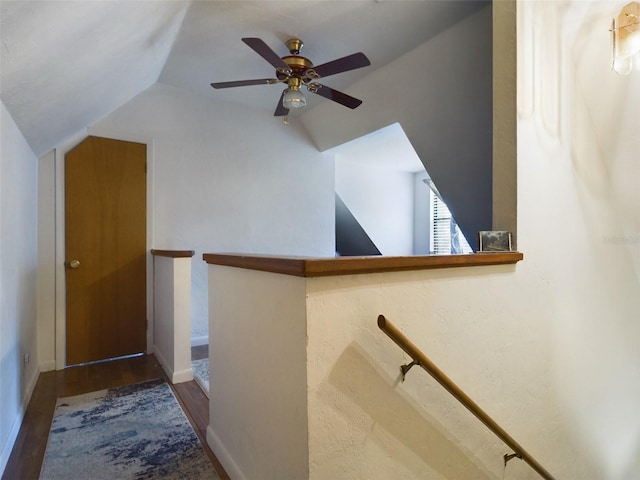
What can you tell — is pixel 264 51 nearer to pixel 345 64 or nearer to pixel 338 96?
pixel 345 64

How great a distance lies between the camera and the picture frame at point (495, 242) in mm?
1682

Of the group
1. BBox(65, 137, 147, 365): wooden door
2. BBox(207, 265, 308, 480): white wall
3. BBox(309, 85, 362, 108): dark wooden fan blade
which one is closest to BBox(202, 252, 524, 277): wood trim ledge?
BBox(207, 265, 308, 480): white wall

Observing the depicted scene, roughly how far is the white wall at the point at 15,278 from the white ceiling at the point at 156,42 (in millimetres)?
200

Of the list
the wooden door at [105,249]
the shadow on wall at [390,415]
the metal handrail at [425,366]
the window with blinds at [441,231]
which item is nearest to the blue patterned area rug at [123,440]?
the wooden door at [105,249]

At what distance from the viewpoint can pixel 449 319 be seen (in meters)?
1.37

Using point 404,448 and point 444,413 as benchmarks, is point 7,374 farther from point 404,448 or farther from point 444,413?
point 444,413

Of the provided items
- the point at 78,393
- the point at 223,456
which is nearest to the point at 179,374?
the point at 78,393

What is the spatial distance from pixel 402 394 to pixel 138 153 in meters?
3.28

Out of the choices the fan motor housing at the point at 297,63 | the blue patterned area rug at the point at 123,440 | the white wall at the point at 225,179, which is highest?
the fan motor housing at the point at 297,63

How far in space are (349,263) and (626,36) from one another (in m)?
2.16

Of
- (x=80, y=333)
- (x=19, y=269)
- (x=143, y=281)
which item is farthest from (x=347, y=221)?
(x=19, y=269)

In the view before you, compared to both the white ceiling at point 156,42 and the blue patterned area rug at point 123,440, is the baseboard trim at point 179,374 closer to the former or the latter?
the blue patterned area rug at point 123,440

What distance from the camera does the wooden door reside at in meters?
3.00

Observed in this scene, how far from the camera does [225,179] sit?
12.6ft
